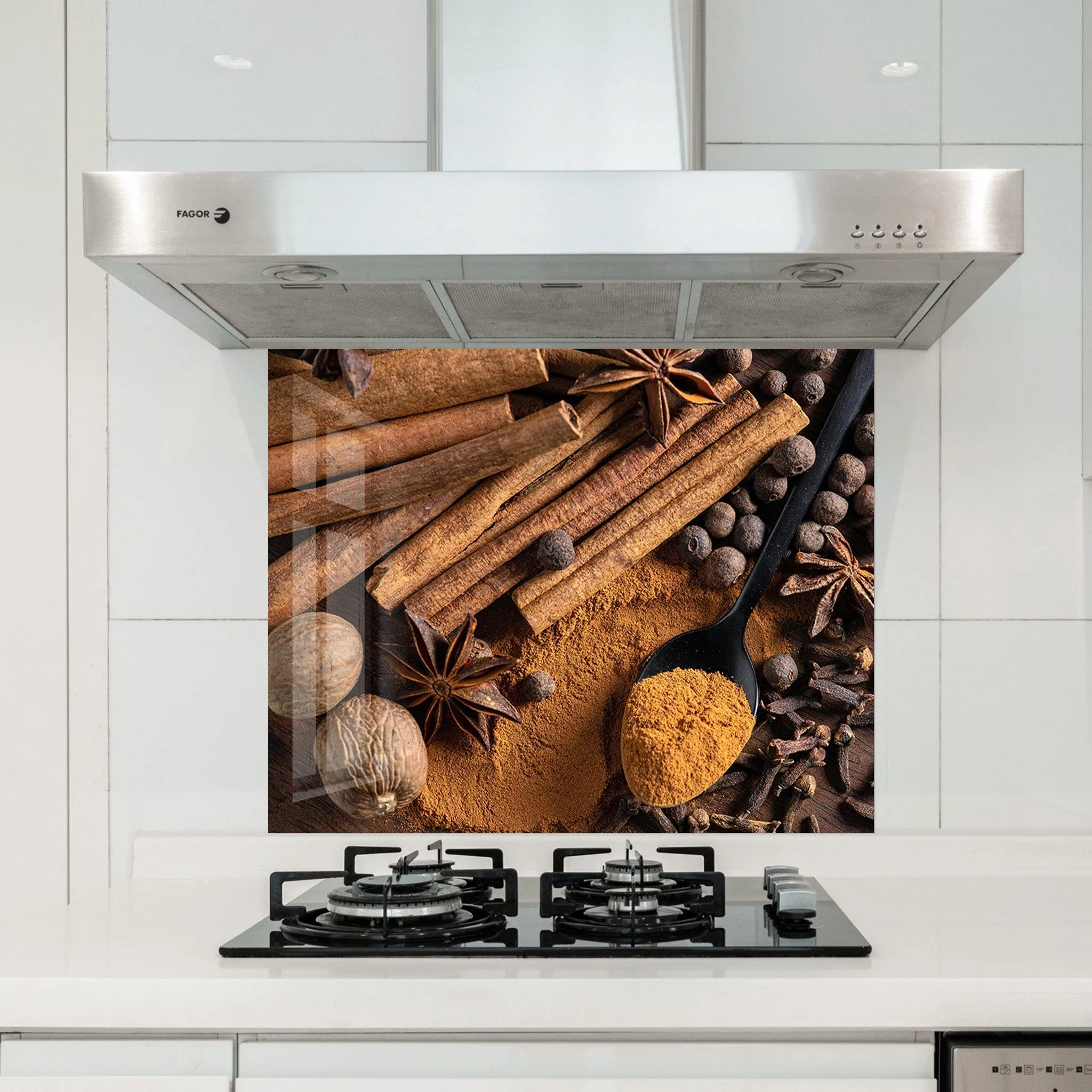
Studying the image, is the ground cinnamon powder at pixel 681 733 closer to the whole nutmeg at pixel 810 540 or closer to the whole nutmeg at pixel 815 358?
the whole nutmeg at pixel 810 540

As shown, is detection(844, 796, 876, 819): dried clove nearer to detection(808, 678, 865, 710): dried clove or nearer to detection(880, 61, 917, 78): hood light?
detection(808, 678, 865, 710): dried clove

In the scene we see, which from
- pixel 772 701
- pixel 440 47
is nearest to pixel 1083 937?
pixel 772 701

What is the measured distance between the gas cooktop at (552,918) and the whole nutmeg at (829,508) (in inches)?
21.7

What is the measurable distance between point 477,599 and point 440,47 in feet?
2.58

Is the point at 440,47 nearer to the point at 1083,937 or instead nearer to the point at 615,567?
the point at 615,567

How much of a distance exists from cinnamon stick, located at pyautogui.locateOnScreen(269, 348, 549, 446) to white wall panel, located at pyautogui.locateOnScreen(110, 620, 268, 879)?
1.11 feet

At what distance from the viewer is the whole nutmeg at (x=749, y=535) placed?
1.74 m

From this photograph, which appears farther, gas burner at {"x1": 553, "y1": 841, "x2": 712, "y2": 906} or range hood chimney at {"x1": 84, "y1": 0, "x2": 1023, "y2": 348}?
gas burner at {"x1": 553, "y1": 841, "x2": 712, "y2": 906}

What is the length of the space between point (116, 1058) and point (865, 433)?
4.32 ft

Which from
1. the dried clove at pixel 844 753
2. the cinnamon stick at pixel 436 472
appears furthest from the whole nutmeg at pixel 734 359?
the dried clove at pixel 844 753

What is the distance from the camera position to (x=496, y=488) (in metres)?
1.76

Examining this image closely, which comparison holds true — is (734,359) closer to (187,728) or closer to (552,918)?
(552,918)

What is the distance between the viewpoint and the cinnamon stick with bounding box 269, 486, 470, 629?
1758 millimetres

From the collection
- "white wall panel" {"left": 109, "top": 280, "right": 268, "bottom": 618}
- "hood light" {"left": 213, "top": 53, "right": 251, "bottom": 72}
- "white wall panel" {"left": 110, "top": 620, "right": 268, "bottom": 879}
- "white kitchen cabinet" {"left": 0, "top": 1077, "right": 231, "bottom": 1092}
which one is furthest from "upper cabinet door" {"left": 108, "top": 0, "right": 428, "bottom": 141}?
"white kitchen cabinet" {"left": 0, "top": 1077, "right": 231, "bottom": 1092}
